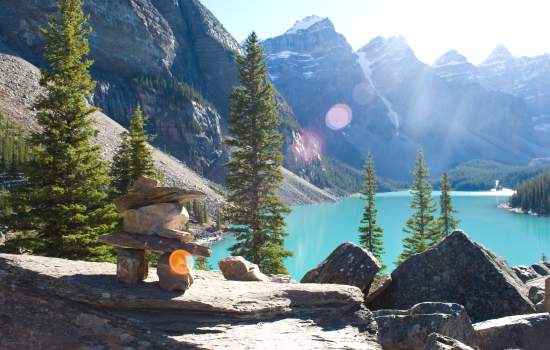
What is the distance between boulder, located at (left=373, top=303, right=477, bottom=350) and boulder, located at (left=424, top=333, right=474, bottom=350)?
0.51 metres

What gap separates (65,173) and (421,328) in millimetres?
16532

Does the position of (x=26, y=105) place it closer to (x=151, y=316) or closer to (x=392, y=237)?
(x=392, y=237)

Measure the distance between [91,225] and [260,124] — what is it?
13229 mm

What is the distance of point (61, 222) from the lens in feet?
59.3

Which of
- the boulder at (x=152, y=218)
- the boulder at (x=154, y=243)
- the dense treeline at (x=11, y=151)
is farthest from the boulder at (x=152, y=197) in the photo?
the dense treeline at (x=11, y=151)

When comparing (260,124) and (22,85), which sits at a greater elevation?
(22,85)

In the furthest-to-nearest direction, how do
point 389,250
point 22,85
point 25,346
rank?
point 22,85 < point 389,250 < point 25,346

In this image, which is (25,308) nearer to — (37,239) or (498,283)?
(37,239)

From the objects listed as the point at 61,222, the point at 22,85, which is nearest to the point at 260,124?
the point at 61,222

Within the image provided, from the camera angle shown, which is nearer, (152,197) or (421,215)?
(152,197)

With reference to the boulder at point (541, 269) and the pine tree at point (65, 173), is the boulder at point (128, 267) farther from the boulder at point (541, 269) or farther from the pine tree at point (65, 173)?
the boulder at point (541, 269)

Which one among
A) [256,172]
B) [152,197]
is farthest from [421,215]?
[152,197]

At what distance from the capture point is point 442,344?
288 inches

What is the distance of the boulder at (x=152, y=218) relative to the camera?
1023 cm
